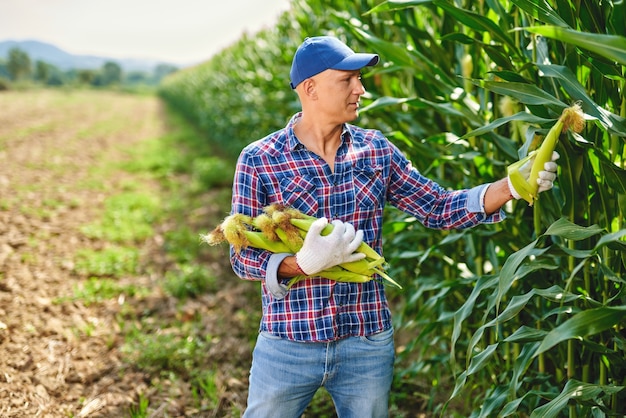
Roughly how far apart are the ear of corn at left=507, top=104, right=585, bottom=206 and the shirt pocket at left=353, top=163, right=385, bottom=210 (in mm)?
452

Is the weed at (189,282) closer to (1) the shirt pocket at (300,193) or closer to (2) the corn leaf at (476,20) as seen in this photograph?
(1) the shirt pocket at (300,193)

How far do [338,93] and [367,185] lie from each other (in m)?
0.32

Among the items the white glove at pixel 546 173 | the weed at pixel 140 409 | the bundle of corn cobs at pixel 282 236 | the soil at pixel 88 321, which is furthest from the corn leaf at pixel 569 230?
the weed at pixel 140 409

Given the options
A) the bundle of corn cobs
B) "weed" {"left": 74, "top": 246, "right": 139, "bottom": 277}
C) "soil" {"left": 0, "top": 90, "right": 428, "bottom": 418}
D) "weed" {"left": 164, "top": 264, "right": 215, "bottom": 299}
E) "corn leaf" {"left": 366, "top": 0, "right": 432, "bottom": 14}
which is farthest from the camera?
"weed" {"left": 74, "top": 246, "right": 139, "bottom": 277}

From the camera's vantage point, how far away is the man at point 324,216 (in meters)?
2.04

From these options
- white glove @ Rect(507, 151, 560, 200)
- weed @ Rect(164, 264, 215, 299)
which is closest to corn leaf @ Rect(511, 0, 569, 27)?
white glove @ Rect(507, 151, 560, 200)

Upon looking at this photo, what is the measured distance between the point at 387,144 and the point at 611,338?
0.95 m

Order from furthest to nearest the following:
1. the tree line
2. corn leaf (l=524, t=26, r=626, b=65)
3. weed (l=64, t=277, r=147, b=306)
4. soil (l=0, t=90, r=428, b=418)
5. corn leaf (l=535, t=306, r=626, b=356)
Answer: the tree line
weed (l=64, t=277, r=147, b=306)
soil (l=0, t=90, r=428, b=418)
corn leaf (l=535, t=306, r=626, b=356)
corn leaf (l=524, t=26, r=626, b=65)

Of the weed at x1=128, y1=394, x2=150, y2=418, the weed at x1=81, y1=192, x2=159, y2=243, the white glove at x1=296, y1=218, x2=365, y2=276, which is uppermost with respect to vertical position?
the white glove at x1=296, y1=218, x2=365, y2=276

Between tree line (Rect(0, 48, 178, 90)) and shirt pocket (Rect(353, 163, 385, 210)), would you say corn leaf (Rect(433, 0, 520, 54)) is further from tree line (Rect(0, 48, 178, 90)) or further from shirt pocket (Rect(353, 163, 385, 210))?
tree line (Rect(0, 48, 178, 90))

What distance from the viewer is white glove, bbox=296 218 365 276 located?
1828 millimetres

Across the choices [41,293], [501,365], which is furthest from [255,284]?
[501,365]

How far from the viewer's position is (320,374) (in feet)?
6.81

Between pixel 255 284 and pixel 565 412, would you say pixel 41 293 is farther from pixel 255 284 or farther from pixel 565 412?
pixel 565 412
